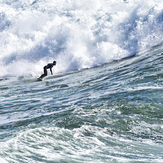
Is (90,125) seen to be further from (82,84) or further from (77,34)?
(77,34)

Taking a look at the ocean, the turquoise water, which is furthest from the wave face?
the turquoise water

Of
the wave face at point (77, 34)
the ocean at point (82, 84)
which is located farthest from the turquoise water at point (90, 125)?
the wave face at point (77, 34)

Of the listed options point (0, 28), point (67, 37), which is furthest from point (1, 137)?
point (0, 28)

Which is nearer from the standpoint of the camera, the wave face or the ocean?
the ocean

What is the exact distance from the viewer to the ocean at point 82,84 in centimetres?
449

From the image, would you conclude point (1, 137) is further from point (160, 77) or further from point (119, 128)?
point (160, 77)

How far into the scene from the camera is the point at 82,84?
37.0 feet

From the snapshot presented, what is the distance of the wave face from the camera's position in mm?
17156

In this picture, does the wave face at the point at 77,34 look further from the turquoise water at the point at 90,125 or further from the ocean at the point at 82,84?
the turquoise water at the point at 90,125

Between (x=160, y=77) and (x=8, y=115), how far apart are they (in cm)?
498

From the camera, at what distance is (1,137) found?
17.9ft

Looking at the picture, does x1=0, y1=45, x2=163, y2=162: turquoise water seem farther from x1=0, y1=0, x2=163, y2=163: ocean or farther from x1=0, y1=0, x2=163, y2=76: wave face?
x1=0, y1=0, x2=163, y2=76: wave face

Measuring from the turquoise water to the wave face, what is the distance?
749 centimetres

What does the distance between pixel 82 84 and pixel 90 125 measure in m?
5.69
